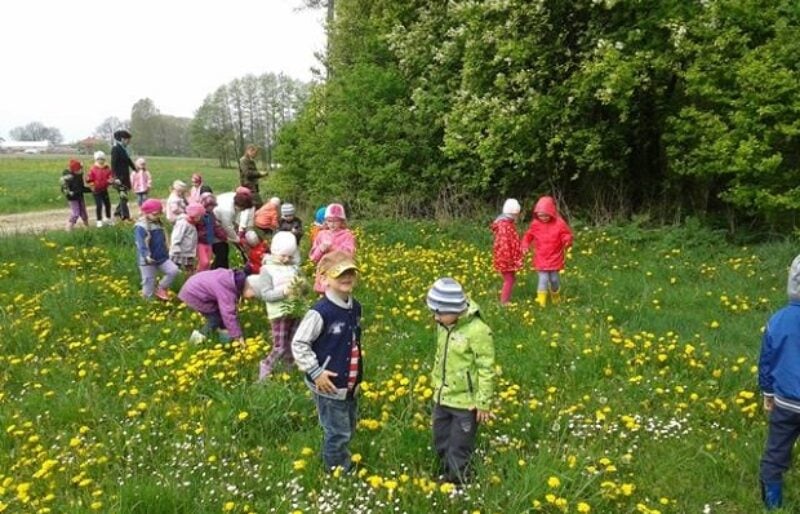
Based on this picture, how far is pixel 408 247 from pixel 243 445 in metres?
8.20

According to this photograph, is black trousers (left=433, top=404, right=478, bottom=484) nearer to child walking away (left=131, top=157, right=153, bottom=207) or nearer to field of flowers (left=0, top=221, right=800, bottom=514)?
field of flowers (left=0, top=221, right=800, bottom=514)

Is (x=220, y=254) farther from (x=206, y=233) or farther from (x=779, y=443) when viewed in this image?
(x=779, y=443)

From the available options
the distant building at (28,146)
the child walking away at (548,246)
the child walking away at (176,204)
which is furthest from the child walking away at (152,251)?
the distant building at (28,146)

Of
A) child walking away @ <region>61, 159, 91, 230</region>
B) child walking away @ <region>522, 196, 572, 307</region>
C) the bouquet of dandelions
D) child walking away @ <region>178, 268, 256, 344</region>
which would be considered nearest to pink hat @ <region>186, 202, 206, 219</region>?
child walking away @ <region>178, 268, 256, 344</region>

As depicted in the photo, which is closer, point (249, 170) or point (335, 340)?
point (335, 340)

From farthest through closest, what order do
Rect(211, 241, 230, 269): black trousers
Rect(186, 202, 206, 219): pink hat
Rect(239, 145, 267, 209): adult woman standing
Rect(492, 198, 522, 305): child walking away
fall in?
Rect(239, 145, 267, 209): adult woman standing < Rect(211, 241, 230, 269): black trousers < Rect(186, 202, 206, 219): pink hat < Rect(492, 198, 522, 305): child walking away

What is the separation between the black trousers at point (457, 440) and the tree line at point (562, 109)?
8.66 m

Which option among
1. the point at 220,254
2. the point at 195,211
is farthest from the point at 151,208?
the point at 220,254

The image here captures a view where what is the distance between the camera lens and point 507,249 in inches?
331

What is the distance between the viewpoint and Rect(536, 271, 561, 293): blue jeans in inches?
337

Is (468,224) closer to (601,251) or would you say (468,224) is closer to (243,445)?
(601,251)

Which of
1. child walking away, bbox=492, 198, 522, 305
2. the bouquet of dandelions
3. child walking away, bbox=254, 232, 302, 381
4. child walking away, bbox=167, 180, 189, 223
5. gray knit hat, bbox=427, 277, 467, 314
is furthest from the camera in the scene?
child walking away, bbox=167, 180, 189, 223

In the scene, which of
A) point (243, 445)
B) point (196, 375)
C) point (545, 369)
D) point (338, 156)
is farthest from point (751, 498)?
point (338, 156)

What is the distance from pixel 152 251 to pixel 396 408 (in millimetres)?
4894
